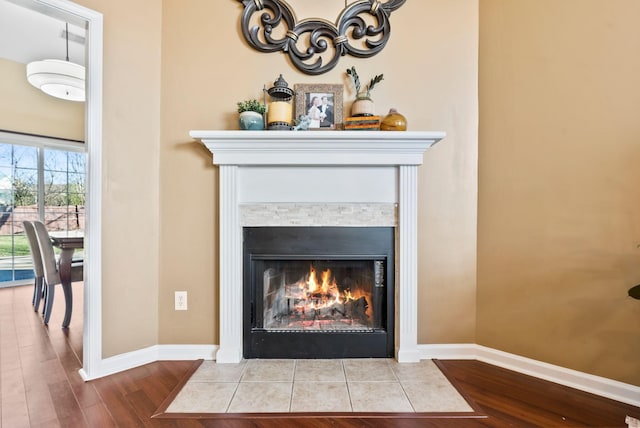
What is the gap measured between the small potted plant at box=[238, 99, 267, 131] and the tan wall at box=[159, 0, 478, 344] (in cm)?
15

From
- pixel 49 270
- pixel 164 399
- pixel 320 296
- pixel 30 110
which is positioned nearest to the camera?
pixel 164 399

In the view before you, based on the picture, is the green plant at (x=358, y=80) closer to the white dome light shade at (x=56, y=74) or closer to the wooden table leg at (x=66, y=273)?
the white dome light shade at (x=56, y=74)

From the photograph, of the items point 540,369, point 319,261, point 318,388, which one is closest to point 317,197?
point 319,261

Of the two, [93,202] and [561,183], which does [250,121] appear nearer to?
[93,202]

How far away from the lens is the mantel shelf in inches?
66.8

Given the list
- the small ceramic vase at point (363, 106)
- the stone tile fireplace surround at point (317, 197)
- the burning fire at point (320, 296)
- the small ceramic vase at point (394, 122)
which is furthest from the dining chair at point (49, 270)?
the small ceramic vase at point (394, 122)

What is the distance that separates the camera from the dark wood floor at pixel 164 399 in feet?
4.33

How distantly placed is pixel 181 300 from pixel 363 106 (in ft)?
5.82

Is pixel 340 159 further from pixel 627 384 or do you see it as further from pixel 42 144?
pixel 42 144

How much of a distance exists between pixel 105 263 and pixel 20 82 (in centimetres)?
365

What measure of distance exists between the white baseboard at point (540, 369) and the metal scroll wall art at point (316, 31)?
206 cm

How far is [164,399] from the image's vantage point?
149 centimetres

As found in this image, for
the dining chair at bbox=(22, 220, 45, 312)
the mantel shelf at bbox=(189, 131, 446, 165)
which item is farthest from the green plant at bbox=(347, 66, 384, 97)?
the dining chair at bbox=(22, 220, 45, 312)

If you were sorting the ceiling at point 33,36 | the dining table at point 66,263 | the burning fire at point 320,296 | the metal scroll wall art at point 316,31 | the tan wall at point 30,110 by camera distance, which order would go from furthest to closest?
the tan wall at point 30,110
the ceiling at point 33,36
the dining table at point 66,263
the burning fire at point 320,296
the metal scroll wall art at point 316,31
